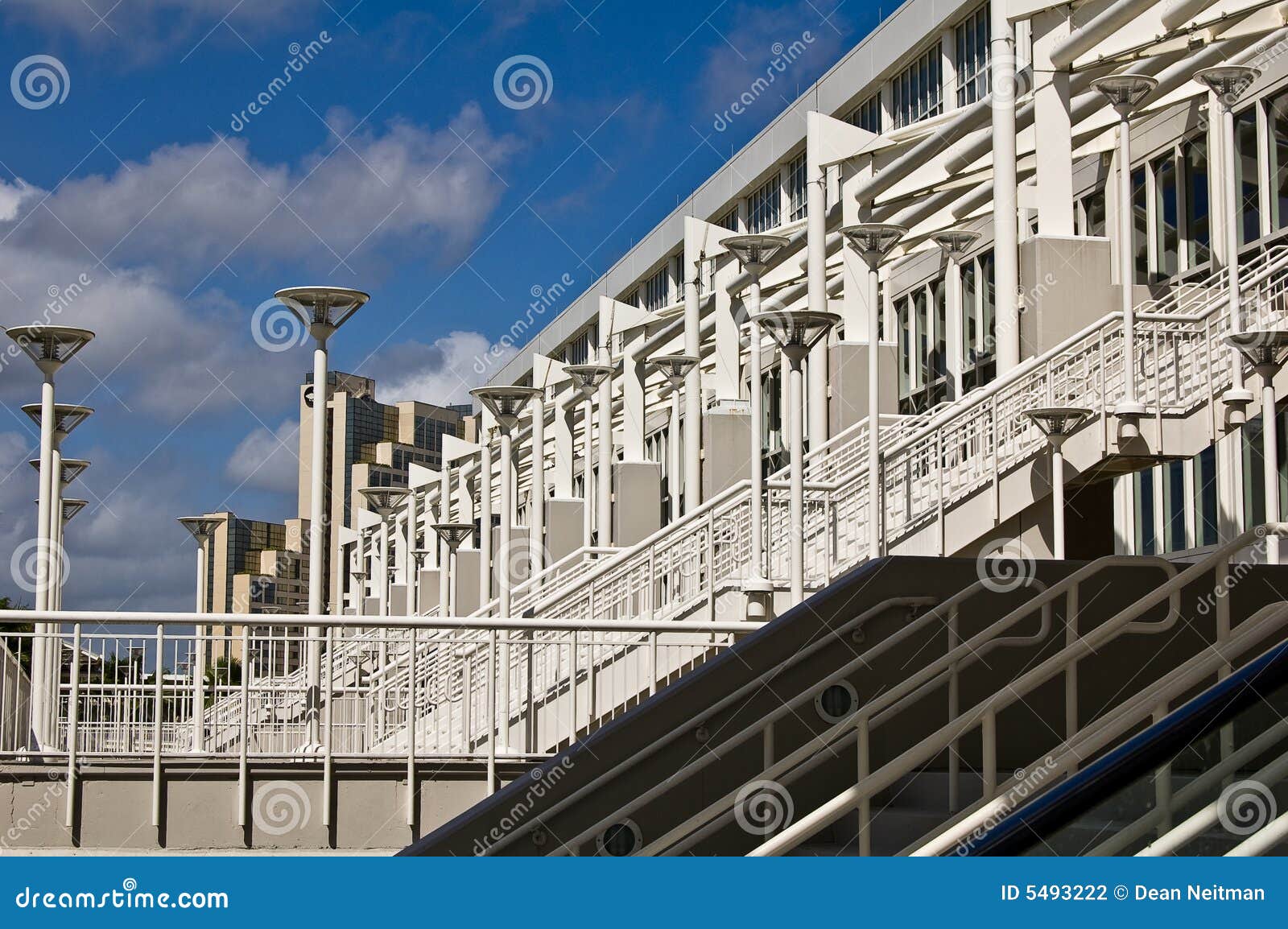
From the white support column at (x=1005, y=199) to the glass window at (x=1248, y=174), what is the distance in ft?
8.41

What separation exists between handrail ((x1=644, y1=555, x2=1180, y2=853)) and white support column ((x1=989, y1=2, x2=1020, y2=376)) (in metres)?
7.88

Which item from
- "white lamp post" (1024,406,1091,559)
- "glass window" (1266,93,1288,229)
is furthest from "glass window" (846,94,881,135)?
"white lamp post" (1024,406,1091,559)

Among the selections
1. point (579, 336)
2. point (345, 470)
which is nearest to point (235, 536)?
point (345, 470)

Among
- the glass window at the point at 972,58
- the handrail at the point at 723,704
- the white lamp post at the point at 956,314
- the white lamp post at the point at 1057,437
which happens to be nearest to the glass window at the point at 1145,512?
the white lamp post at the point at 956,314

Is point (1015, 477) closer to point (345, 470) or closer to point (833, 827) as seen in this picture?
point (833, 827)

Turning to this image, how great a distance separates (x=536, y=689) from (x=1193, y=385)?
21.7 ft

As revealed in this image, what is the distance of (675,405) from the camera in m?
33.4

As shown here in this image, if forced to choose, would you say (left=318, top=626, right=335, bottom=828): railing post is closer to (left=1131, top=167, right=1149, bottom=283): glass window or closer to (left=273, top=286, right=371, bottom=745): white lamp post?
(left=273, top=286, right=371, bottom=745): white lamp post

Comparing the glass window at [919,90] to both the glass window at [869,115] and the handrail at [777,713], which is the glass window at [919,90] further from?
the handrail at [777,713]

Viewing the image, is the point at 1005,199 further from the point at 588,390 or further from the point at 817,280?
the point at 588,390

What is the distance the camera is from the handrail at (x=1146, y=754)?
470cm

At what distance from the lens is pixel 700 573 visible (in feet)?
57.2
